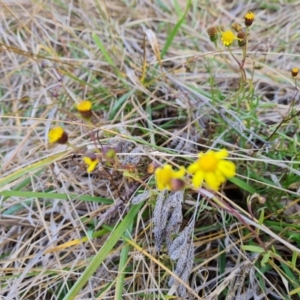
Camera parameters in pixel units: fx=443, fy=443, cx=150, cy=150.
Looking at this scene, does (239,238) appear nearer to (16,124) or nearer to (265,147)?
(265,147)

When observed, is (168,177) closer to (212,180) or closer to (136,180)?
(212,180)

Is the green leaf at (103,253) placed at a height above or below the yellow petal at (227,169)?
below

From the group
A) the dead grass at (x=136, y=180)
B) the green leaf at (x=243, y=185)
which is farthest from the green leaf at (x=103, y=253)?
the green leaf at (x=243, y=185)

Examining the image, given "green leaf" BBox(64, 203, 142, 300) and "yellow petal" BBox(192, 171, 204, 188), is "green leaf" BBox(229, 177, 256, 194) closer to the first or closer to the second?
"green leaf" BBox(64, 203, 142, 300)

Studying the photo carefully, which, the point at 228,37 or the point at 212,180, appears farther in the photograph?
the point at 228,37

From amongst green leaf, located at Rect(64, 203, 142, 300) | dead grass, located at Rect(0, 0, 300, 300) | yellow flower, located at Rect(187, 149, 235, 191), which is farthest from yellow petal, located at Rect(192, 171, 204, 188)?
green leaf, located at Rect(64, 203, 142, 300)

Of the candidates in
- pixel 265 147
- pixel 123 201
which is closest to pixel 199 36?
pixel 265 147

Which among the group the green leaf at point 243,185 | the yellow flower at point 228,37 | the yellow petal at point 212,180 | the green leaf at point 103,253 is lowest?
the green leaf at point 103,253

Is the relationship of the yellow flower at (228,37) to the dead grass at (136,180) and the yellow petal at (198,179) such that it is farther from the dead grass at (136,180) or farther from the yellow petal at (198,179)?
the yellow petal at (198,179)

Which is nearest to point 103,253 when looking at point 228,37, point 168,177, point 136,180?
point 136,180
